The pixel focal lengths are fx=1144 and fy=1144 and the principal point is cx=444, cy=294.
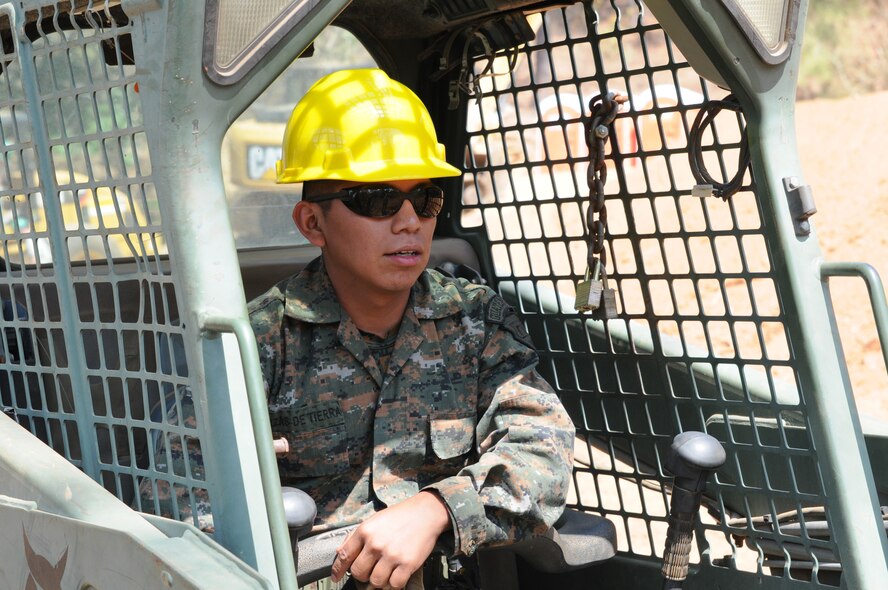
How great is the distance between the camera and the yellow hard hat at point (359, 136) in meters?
2.26

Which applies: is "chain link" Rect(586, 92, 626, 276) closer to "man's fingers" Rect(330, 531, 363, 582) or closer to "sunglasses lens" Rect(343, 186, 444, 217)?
"sunglasses lens" Rect(343, 186, 444, 217)

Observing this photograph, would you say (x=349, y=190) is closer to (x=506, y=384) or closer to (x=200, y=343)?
(x=506, y=384)

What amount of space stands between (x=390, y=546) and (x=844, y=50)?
16.6m

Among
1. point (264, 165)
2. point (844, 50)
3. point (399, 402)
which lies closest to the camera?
point (399, 402)

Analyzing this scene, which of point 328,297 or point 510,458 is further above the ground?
point 328,297

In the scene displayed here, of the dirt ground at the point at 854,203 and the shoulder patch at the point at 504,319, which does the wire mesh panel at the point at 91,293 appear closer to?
the shoulder patch at the point at 504,319

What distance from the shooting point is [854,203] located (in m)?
11.4

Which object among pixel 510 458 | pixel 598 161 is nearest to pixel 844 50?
pixel 598 161

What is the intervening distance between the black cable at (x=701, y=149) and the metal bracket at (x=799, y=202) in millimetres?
91

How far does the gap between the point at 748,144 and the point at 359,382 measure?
912 mm

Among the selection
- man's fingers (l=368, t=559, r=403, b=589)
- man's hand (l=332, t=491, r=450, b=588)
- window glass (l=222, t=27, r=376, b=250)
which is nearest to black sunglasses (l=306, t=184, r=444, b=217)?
man's hand (l=332, t=491, r=450, b=588)

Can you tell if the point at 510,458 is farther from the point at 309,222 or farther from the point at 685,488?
the point at 309,222

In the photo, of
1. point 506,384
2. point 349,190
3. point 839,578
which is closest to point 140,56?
point 349,190

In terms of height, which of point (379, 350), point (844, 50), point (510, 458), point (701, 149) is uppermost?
point (844, 50)
